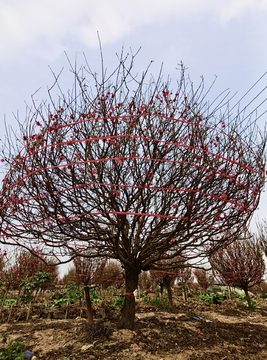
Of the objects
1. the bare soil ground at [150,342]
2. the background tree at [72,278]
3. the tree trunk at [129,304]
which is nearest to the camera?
the bare soil ground at [150,342]

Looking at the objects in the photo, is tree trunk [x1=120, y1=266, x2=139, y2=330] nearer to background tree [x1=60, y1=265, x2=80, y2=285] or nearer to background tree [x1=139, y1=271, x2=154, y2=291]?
background tree [x1=60, y1=265, x2=80, y2=285]

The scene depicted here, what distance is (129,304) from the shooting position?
4434 millimetres

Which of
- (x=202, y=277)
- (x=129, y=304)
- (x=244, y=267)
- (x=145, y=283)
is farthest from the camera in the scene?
(x=145, y=283)

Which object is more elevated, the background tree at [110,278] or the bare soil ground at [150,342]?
the background tree at [110,278]

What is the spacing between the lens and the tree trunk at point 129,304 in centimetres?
436

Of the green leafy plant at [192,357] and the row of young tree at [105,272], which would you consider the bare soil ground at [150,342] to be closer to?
the green leafy plant at [192,357]

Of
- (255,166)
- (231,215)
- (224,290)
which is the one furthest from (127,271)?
(224,290)

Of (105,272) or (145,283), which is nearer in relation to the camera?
(105,272)

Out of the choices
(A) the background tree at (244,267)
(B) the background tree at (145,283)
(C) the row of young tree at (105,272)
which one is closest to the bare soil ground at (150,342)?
(C) the row of young tree at (105,272)

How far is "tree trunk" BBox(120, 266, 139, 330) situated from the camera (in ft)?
14.3

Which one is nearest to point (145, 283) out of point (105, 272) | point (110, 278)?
point (105, 272)

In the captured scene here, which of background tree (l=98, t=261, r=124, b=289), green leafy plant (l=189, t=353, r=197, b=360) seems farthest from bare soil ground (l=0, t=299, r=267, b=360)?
background tree (l=98, t=261, r=124, b=289)

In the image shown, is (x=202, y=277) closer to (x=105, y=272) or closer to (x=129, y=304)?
(x=105, y=272)

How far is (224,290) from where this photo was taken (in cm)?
1575
